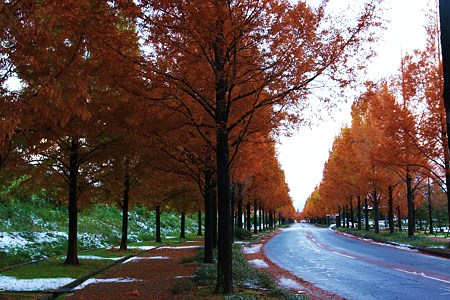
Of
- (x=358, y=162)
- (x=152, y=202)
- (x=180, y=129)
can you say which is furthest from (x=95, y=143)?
(x=358, y=162)

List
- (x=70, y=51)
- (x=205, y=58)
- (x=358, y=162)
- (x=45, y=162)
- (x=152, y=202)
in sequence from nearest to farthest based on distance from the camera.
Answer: (x=70, y=51), (x=205, y=58), (x=45, y=162), (x=152, y=202), (x=358, y=162)

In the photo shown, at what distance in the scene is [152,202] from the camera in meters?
27.0

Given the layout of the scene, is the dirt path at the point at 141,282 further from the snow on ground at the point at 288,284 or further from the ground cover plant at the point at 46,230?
the ground cover plant at the point at 46,230

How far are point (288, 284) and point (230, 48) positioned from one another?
21.1 feet

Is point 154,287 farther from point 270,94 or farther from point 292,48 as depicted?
point 292,48

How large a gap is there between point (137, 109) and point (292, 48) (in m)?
4.27

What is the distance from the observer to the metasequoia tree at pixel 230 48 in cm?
831

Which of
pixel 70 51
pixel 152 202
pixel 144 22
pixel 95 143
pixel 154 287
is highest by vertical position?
pixel 144 22

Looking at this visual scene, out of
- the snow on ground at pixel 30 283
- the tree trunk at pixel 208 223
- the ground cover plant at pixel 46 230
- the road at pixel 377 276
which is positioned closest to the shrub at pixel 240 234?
the ground cover plant at pixel 46 230

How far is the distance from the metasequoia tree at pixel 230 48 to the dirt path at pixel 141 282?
1.95m

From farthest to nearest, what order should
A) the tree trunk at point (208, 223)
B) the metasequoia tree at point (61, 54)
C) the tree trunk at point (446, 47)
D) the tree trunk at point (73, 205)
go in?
1. the tree trunk at point (208, 223)
2. the tree trunk at point (73, 205)
3. the metasequoia tree at point (61, 54)
4. the tree trunk at point (446, 47)

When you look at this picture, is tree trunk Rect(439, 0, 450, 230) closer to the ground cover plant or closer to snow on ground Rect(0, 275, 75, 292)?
snow on ground Rect(0, 275, 75, 292)

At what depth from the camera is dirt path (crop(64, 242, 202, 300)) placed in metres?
9.11

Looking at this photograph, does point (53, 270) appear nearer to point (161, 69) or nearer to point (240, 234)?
point (161, 69)
